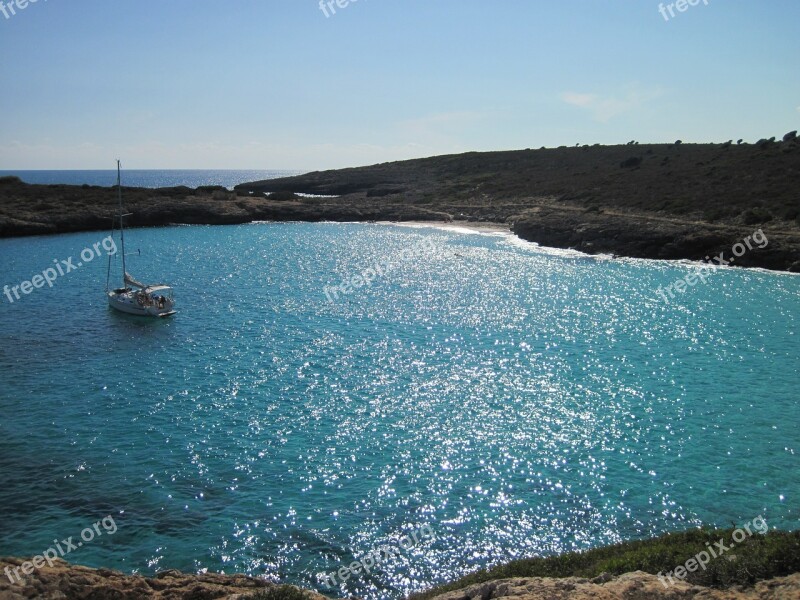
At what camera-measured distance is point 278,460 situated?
22.3 metres

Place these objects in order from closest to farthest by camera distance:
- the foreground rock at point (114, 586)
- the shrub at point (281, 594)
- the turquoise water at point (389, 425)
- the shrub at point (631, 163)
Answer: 1. the shrub at point (281, 594)
2. the foreground rock at point (114, 586)
3. the turquoise water at point (389, 425)
4. the shrub at point (631, 163)

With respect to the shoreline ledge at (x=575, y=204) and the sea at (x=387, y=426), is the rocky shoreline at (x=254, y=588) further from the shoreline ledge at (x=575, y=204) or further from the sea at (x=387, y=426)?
the shoreline ledge at (x=575, y=204)

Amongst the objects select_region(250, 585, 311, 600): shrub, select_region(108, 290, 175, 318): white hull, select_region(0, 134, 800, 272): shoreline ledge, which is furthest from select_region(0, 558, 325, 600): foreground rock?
select_region(0, 134, 800, 272): shoreline ledge

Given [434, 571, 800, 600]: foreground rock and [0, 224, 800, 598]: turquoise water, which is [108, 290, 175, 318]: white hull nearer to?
[0, 224, 800, 598]: turquoise water

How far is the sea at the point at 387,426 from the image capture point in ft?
58.3

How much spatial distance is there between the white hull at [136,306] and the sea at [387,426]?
1189mm

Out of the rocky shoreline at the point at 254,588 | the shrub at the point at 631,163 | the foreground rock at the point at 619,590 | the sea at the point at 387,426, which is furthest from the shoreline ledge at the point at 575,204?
the rocky shoreline at the point at 254,588

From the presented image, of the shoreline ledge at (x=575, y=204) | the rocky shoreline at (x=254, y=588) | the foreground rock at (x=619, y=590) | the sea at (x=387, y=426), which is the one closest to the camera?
the foreground rock at (x=619, y=590)

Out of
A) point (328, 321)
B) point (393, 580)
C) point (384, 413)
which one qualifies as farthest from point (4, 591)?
point (328, 321)

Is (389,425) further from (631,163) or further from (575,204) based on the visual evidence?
(631,163)

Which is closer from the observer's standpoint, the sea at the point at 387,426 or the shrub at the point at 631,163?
the sea at the point at 387,426

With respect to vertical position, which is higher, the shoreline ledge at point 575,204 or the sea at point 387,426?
the shoreline ledge at point 575,204

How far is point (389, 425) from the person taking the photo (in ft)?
83.9

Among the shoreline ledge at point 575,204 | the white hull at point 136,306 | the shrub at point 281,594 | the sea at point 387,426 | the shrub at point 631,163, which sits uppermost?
the shrub at point 631,163
